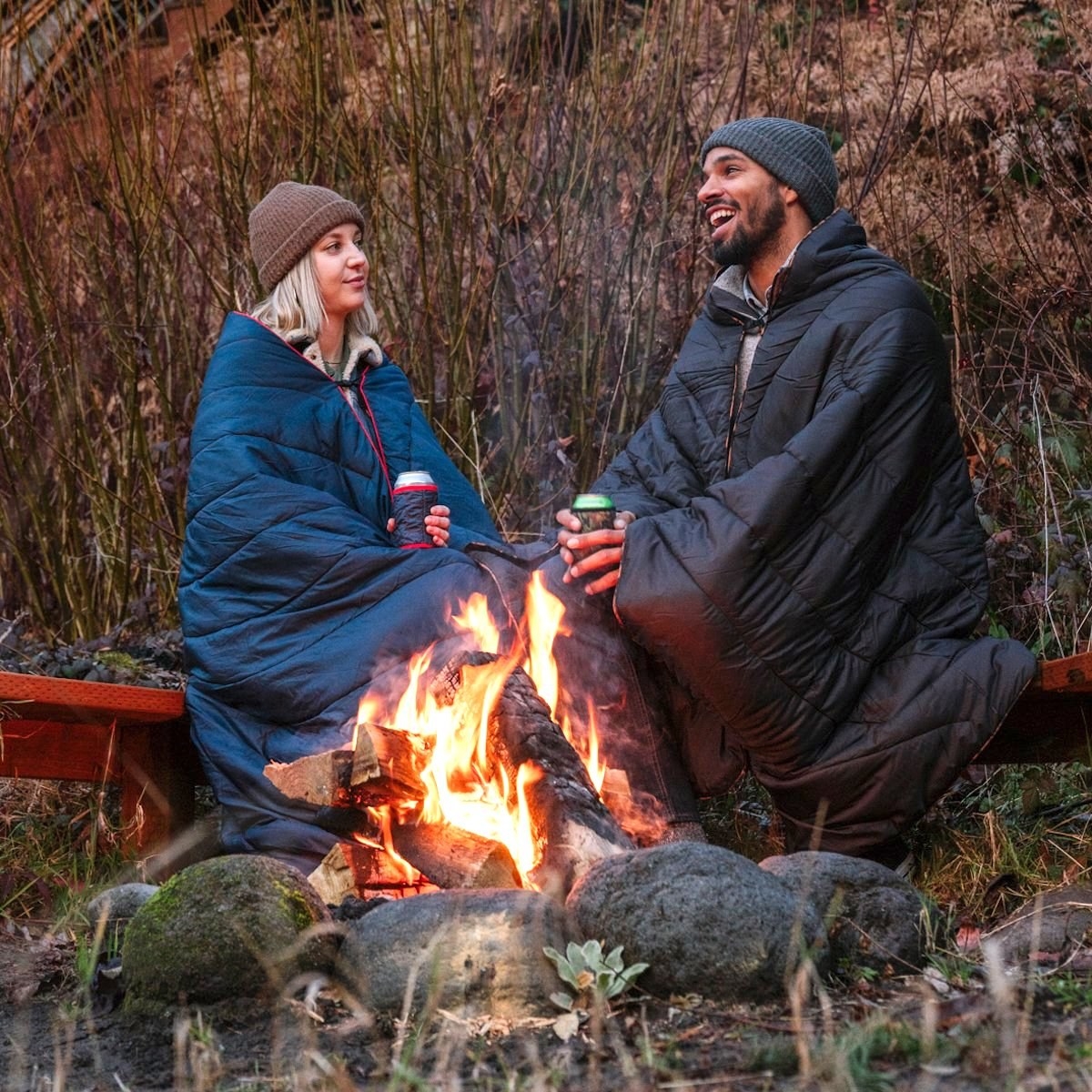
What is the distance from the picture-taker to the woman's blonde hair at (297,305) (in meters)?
4.57

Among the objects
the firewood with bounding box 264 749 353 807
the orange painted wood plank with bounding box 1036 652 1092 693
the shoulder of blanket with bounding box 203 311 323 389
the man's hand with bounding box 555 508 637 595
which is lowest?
the firewood with bounding box 264 749 353 807

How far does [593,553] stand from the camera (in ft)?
12.2

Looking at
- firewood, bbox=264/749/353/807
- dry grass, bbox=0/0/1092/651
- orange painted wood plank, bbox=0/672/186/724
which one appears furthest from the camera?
dry grass, bbox=0/0/1092/651

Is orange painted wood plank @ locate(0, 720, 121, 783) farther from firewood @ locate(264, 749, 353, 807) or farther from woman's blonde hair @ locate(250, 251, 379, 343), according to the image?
woman's blonde hair @ locate(250, 251, 379, 343)

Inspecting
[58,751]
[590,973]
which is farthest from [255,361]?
[590,973]

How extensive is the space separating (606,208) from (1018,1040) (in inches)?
165

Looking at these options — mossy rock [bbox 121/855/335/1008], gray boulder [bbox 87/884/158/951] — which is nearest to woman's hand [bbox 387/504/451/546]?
gray boulder [bbox 87/884/158/951]

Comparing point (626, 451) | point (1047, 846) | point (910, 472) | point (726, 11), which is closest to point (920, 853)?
point (1047, 846)

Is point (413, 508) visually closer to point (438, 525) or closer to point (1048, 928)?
point (438, 525)

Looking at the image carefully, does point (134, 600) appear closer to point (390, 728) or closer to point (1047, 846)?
point (390, 728)

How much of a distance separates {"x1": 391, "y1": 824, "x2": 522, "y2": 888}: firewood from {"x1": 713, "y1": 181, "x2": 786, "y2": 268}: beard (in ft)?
5.81

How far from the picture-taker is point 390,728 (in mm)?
3568

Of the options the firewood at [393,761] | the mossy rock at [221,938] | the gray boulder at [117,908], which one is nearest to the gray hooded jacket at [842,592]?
the firewood at [393,761]

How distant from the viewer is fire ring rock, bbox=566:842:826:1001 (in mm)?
2596
